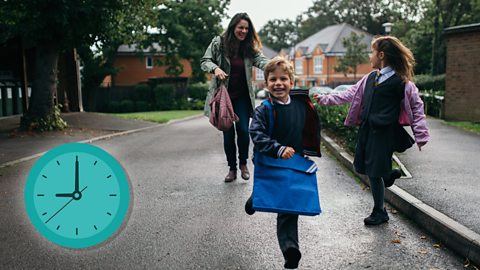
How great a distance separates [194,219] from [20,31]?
10.1m

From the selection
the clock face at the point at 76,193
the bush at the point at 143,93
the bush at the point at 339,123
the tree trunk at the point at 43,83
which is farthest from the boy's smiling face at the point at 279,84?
the bush at the point at 143,93

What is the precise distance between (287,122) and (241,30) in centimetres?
278

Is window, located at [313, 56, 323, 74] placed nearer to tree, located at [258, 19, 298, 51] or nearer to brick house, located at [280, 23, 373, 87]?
brick house, located at [280, 23, 373, 87]

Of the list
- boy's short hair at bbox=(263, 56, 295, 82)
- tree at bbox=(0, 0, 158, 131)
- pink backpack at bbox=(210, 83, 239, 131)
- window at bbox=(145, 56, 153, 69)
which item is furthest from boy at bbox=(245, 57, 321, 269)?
window at bbox=(145, 56, 153, 69)

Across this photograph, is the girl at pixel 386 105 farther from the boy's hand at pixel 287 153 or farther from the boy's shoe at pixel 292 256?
the boy's shoe at pixel 292 256

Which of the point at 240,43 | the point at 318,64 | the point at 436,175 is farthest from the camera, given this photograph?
the point at 318,64

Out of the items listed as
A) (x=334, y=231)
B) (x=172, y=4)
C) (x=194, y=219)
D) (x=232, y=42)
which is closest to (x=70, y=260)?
(x=194, y=219)

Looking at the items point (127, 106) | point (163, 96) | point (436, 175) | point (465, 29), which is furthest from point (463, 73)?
point (127, 106)

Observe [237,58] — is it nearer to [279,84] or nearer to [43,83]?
[279,84]

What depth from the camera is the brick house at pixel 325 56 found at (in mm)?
70812

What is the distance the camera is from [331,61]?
72.3 metres

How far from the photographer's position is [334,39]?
72.3 m

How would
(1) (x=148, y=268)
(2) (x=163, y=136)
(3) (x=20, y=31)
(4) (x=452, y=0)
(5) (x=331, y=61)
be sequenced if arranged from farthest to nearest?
(5) (x=331, y=61) → (4) (x=452, y=0) → (2) (x=163, y=136) → (3) (x=20, y=31) → (1) (x=148, y=268)

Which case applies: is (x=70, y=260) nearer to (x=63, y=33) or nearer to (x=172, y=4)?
(x=63, y=33)
